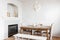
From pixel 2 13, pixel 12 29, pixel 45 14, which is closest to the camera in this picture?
pixel 2 13

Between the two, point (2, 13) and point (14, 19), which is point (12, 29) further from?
point (2, 13)

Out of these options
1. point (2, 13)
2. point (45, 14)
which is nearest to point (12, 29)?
point (2, 13)

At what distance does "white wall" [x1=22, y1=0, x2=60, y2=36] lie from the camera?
6805 millimetres

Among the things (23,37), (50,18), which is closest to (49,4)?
(50,18)

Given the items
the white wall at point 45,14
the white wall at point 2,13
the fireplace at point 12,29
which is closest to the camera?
the white wall at point 2,13

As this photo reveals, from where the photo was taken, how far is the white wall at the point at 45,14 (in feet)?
22.3

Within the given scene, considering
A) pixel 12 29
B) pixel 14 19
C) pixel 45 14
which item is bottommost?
pixel 12 29

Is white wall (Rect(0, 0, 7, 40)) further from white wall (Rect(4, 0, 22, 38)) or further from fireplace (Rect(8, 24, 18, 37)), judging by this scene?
fireplace (Rect(8, 24, 18, 37))

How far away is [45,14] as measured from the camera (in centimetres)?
704

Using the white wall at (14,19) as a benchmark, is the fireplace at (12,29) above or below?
below

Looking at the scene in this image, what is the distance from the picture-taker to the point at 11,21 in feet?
21.5

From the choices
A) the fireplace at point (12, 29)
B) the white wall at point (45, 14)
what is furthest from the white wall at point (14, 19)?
the white wall at point (45, 14)

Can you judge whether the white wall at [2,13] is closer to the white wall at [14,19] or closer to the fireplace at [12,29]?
the white wall at [14,19]

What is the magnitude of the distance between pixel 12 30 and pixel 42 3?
8.91 ft
